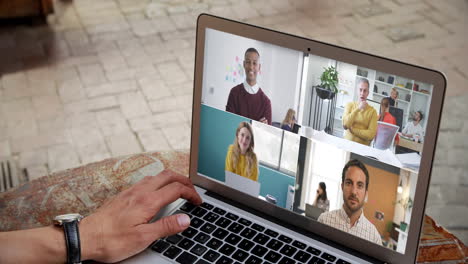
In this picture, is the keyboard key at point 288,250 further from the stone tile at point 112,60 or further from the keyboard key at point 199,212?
the stone tile at point 112,60

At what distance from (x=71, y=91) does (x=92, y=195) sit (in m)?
2.01

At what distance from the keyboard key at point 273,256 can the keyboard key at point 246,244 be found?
38 mm

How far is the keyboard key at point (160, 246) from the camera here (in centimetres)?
108

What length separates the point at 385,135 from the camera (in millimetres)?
985

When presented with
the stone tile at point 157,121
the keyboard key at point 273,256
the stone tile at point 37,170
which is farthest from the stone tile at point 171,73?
the keyboard key at point 273,256

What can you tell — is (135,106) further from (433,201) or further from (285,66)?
(285,66)

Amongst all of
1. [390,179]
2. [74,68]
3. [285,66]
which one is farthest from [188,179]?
[74,68]

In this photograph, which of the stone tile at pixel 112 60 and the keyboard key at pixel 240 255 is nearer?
the keyboard key at pixel 240 255

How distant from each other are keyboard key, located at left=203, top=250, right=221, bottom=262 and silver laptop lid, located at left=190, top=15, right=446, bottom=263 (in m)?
0.15

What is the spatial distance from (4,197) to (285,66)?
2.29 ft

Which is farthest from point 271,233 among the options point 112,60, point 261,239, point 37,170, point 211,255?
point 112,60

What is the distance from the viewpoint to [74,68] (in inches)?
133

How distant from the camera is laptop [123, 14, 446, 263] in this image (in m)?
0.98

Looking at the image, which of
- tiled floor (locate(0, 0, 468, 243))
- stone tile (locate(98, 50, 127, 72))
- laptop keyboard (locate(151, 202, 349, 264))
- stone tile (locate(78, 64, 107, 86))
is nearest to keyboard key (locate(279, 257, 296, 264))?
laptop keyboard (locate(151, 202, 349, 264))
